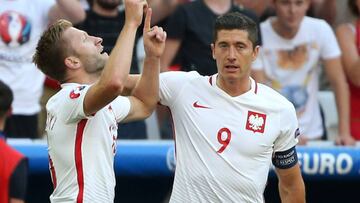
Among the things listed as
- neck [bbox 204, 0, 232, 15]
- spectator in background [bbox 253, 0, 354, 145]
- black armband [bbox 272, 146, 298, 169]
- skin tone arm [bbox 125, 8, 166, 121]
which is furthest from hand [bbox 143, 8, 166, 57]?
spectator in background [bbox 253, 0, 354, 145]

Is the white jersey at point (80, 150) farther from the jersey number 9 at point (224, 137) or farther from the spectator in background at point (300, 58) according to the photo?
the spectator in background at point (300, 58)

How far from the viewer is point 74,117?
5.45 m

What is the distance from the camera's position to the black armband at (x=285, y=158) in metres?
6.11

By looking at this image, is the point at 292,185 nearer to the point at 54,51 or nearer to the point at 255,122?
Result: the point at 255,122

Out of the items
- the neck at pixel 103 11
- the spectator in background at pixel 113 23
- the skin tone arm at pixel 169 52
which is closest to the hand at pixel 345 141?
the skin tone arm at pixel 169 52

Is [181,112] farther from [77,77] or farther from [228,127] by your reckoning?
[77,77]

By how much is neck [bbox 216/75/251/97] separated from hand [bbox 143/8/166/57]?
48cm

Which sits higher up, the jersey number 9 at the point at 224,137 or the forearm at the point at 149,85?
the forearm at the point at 149,85

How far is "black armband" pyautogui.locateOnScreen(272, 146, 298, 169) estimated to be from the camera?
611cm

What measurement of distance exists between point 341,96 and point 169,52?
1.40 metres

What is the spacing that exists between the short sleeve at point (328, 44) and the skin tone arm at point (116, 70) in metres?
3.70

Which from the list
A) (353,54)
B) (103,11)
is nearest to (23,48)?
(103,11)

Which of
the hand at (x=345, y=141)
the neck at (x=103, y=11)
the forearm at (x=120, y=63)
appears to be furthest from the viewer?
the neck at (x=103, y=11)

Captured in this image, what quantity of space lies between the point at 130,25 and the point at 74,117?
1.74 ft
